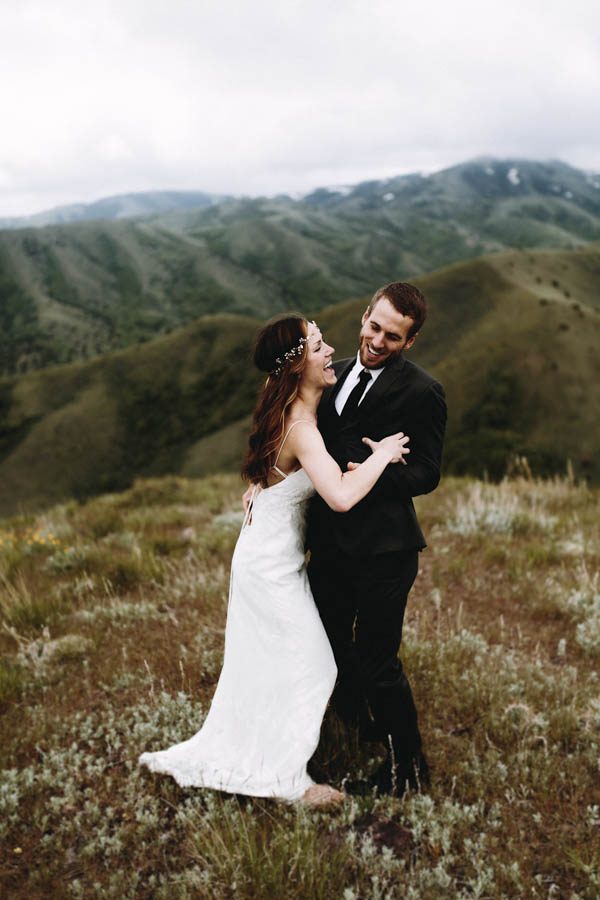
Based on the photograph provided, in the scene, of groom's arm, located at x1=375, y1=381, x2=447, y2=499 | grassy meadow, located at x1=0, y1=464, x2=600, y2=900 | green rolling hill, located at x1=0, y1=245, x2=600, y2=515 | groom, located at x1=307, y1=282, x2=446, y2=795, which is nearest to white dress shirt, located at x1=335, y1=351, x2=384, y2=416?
groom, located at x1=307, y1=282, x2=446, y2=795

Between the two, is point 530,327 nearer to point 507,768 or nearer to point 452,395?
point 452,395

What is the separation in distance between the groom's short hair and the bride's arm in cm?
60

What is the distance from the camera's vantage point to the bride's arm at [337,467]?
9.24 ft

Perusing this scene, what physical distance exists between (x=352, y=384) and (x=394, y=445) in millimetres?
486

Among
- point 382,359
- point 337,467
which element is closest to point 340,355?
point 382,359

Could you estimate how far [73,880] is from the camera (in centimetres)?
305

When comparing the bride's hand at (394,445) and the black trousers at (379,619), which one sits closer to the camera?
the bride's hand at (394,445)

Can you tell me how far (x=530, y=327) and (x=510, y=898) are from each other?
2795 inches

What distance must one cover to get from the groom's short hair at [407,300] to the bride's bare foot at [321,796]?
8.60 ft

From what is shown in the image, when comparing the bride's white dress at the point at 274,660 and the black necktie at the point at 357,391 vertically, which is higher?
the black necktie at the point at 357,391

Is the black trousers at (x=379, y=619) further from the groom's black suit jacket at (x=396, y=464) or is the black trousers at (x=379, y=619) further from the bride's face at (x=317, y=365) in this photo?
the bride's face at (x=317, y=365)

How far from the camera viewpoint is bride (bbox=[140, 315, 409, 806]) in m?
3.16

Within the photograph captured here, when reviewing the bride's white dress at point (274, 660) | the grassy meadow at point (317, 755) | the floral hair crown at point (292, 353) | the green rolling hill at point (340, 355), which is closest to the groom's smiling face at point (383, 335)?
the floral hair crown at point (292, 353)

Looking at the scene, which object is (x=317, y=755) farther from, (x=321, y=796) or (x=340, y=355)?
(x=340, y=355)
